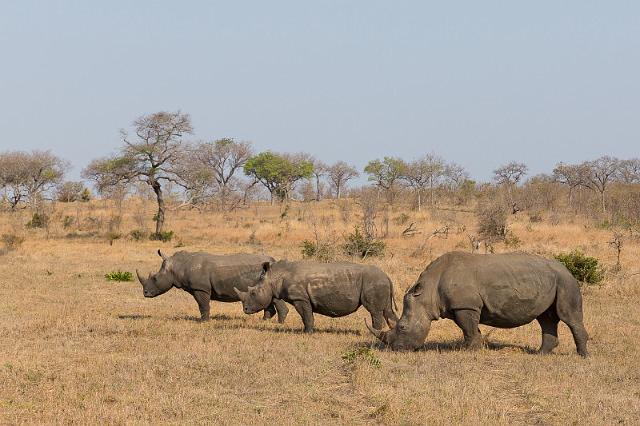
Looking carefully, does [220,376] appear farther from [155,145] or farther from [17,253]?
[155,145]

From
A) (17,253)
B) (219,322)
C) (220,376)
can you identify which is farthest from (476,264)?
(17,253)

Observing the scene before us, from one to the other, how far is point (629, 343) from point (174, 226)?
3784cm

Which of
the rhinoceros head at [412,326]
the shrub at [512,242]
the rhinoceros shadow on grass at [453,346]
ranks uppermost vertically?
the shrub at [512,242]

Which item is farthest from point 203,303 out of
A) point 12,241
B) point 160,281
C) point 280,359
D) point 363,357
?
point 12,241

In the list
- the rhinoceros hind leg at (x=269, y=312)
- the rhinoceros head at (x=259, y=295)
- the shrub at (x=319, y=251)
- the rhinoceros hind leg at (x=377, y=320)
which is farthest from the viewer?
the shrub at (x=319, y=251)

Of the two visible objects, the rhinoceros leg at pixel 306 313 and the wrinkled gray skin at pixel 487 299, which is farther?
the rhinoceros leg at pixel 306 313

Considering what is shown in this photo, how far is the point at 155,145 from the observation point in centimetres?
4228

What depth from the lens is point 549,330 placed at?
40.2 ft

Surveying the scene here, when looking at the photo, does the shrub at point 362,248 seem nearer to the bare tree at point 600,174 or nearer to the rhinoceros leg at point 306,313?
the rhinoceros leg at point 306,313

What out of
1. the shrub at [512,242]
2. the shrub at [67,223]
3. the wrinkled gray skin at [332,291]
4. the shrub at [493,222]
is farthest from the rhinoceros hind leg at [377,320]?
the shrub at [67,223]

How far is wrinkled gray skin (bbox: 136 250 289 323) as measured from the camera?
51.9 feet

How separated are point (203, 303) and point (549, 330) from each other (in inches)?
283

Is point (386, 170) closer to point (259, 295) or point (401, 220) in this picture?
point (401, 220)

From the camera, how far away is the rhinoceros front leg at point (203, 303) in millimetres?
15613
